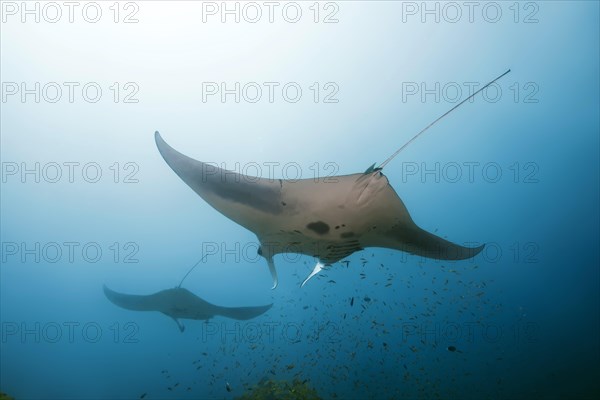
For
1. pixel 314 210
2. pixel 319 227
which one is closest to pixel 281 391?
pixel 319 227

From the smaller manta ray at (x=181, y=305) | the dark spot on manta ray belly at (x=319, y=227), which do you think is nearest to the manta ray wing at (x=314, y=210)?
the dark spot on manta ray belly at (x=319, y=227)

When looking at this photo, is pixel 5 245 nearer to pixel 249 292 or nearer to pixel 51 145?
pixel 51 145

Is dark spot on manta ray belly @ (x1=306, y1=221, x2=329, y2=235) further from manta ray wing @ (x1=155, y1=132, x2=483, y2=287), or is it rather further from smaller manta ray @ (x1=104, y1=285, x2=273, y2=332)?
smaller manta ray @ (x1=104, y1=285, x2=273, y2=332)

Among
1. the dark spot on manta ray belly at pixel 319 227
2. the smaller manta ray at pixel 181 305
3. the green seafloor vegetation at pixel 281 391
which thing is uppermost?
the dark spot on manta ray belly at pixel 319 227

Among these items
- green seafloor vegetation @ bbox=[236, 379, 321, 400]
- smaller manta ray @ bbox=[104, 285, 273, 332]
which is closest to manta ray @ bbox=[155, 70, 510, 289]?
green seafloor vegetation @ bbox=[236, 379, 321, 400]

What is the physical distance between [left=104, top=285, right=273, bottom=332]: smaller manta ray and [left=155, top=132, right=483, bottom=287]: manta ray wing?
15.4ft

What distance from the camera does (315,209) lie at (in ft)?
12.4

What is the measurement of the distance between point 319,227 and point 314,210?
0.25m

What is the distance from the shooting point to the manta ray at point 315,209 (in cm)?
353

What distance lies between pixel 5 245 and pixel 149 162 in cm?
594

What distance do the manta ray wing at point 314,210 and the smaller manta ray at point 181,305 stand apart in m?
4.70

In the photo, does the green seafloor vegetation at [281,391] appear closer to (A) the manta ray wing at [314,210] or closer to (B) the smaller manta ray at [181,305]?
(B) the smaller manta ray at [181,305]

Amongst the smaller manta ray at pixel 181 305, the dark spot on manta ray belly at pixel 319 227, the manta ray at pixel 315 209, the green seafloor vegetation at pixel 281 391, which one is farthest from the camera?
the smaller manta ray at pixel 181 305

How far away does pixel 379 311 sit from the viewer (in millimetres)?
18219
